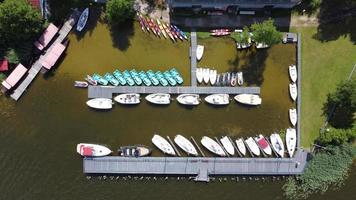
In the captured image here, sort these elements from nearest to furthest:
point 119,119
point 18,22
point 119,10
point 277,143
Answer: point 18,22, point 119,10, point 119,119, point 277,143

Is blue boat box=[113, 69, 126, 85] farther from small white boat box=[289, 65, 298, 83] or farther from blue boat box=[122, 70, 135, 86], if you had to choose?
small white boat box=[289, 65, 298, 83]

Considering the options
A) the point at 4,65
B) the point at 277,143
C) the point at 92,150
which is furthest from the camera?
the point at 277,143

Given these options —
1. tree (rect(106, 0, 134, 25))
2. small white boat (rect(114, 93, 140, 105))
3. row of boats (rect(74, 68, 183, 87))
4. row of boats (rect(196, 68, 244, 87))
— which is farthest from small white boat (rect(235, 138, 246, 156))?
tree (rect(106, 0, 134, 25))

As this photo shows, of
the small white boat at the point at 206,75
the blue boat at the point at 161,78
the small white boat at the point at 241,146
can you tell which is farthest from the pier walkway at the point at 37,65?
the small white boat at the point at 241,146

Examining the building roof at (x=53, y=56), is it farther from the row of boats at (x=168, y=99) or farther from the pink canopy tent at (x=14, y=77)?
the row of boats at (x=168, y=99)

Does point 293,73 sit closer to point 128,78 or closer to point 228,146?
point 228,146

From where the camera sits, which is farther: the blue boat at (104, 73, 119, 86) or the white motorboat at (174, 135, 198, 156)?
the white motorboat at (174, 135, 198, 156)

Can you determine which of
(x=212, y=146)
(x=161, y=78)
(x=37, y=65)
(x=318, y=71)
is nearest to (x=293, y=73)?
(x=318, y=71)
